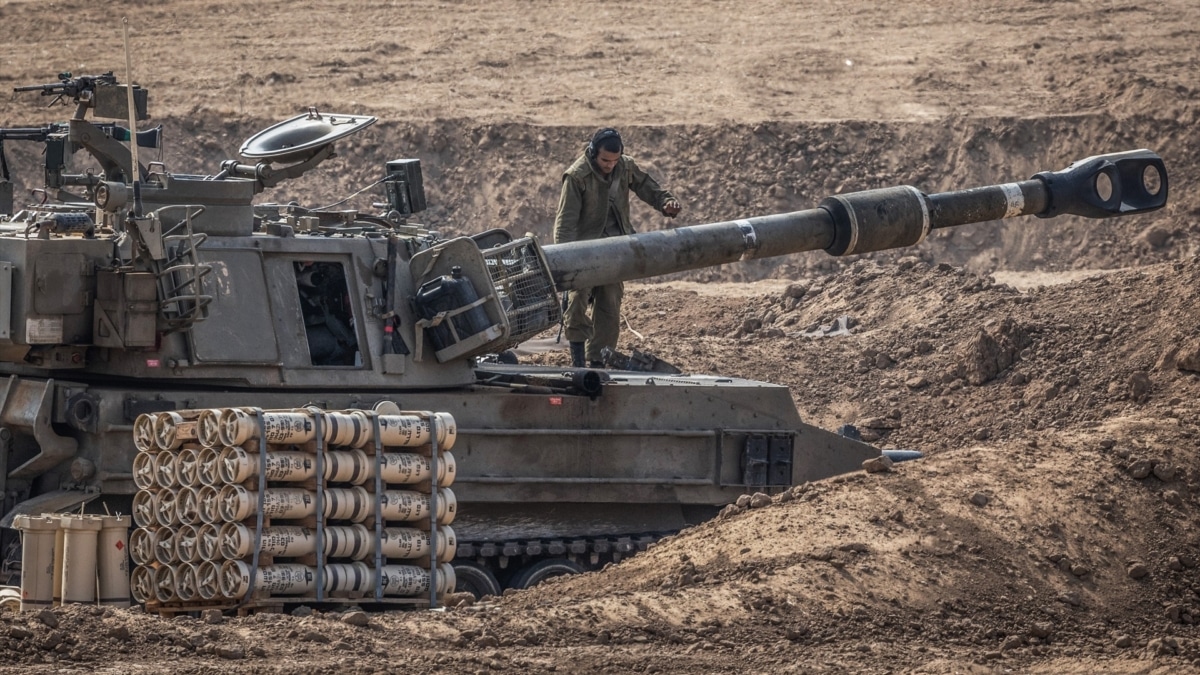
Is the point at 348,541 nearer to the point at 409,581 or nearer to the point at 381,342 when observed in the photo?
the point at 409,581

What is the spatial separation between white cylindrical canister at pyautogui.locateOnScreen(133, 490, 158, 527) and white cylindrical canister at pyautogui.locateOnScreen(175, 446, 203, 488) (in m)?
0.30

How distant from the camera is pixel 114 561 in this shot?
446 inches

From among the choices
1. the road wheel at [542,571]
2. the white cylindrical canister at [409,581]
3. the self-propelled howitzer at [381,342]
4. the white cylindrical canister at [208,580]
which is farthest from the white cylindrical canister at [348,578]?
the road wheel at [542,571]

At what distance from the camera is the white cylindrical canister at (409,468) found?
11.5 m

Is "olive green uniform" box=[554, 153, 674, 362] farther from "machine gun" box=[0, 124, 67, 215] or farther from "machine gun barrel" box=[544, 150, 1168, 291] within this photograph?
"machine gun" box=[0, 124, 67, 215]

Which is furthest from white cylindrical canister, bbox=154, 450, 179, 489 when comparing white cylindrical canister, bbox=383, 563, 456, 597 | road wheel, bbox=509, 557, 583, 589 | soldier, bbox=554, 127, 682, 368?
soldier, bbox=554, 127, 682, 368

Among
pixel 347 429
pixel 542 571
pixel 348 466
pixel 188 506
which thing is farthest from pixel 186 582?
pixel 542 571

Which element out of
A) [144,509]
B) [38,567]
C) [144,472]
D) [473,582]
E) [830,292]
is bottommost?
[473,582]

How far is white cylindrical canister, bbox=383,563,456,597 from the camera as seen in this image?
1152cm

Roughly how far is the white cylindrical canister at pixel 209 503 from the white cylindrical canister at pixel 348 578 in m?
0.66

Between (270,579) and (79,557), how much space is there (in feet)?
3.28

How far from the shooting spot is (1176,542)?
11992 mm

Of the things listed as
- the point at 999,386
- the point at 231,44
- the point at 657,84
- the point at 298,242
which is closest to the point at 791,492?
the point at 298,242

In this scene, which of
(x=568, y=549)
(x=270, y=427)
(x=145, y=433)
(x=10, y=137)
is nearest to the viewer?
(x=270, y=427)
